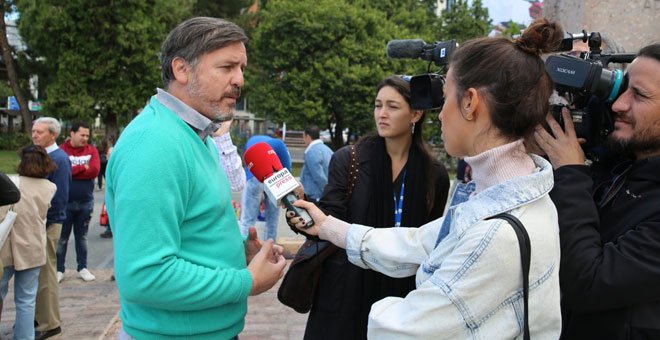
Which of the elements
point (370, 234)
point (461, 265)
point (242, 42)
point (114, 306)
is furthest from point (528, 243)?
point (114, 306)

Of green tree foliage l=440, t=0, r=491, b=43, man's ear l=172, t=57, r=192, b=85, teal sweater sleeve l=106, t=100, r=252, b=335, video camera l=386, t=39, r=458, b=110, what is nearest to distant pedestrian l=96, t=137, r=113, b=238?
teal sweater sleeve l=106, t=100, r=252, b=335

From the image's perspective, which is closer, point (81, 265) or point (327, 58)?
point (81, 265)

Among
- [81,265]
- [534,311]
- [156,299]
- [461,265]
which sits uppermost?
[461,265]

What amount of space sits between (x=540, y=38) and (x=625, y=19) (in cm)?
259

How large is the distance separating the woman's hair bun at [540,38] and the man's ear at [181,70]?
112 cm

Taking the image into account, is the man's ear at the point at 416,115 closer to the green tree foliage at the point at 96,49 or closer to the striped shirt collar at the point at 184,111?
the striped shirt collar at the point at 184,111

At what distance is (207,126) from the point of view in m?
2.03

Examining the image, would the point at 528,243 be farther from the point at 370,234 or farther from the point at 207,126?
the point at 207,126

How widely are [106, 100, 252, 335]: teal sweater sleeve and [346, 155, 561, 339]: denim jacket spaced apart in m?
0.63

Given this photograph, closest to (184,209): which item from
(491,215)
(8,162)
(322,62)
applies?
(491,215)

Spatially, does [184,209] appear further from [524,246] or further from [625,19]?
[625,19]

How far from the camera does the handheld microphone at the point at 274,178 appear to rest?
2209 millimetres

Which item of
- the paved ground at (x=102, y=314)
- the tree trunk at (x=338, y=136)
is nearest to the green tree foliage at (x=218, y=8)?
the tree trunk at (x=338, y=136)

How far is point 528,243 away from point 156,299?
1.13 metres
